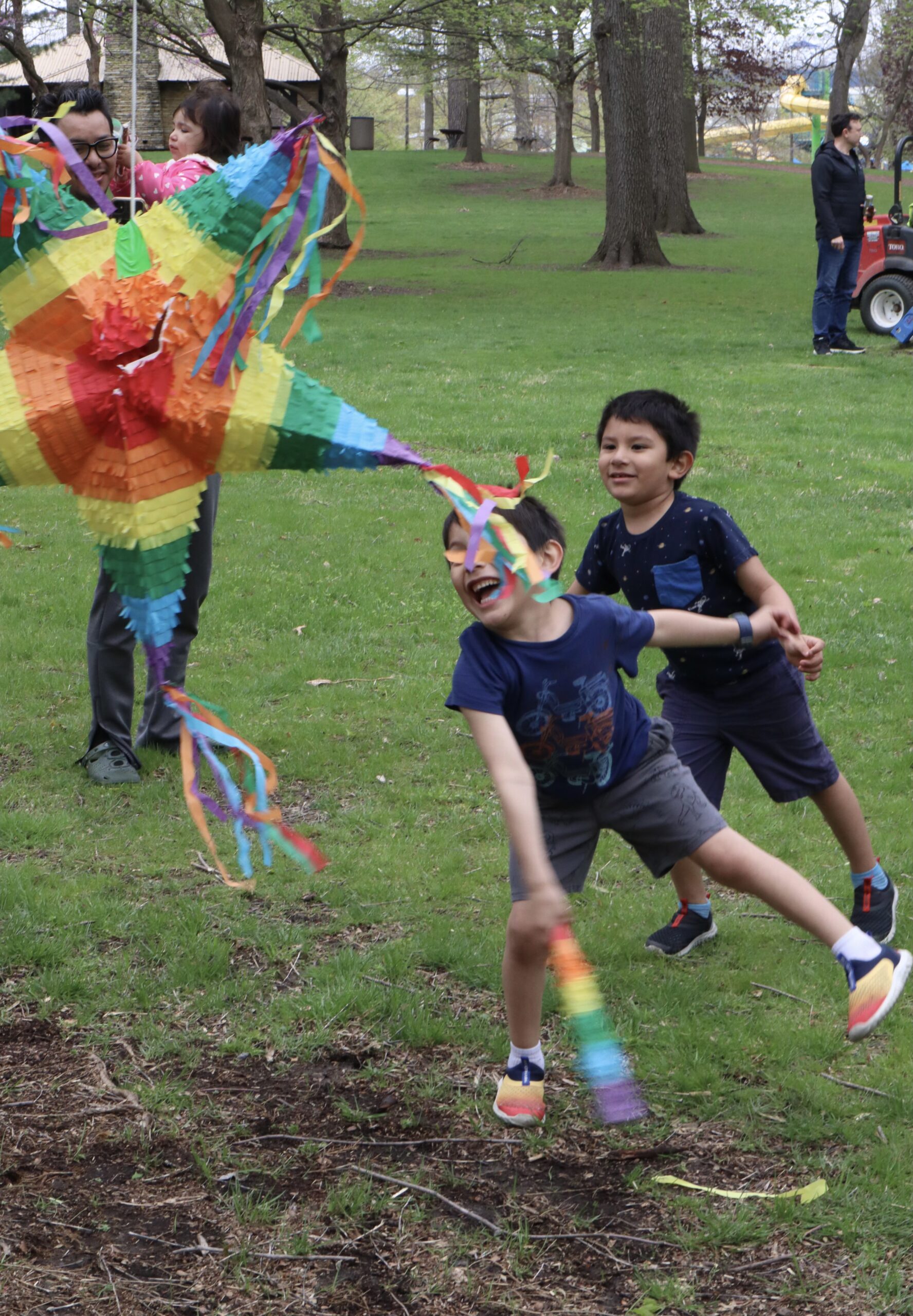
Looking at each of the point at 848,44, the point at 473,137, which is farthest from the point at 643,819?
the point at 473,137

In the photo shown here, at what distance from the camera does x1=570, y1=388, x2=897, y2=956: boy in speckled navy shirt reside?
2.38 m

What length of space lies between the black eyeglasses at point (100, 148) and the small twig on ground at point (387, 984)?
167cm

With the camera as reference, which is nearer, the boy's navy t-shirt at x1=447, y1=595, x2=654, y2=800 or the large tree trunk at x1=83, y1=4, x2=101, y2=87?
the boy's navy t-shirt at x1=447, y1=595, x2=654, y2=800

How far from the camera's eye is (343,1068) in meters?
Result: 2.39

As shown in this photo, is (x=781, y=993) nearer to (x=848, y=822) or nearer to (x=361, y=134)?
(x=848, y=822)

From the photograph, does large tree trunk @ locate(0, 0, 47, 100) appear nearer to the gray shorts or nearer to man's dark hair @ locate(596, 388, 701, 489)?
man's dark hair @ locate(596, 388, 701, 489)

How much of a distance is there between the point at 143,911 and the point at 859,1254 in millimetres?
1616

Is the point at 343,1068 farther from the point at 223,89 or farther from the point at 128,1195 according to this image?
the point at 223,89

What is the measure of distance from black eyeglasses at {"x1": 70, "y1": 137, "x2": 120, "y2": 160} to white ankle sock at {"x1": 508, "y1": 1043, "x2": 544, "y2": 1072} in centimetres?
184

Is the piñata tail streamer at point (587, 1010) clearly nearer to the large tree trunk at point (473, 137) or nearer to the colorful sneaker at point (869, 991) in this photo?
the colorful sneaker at point (869, 991)

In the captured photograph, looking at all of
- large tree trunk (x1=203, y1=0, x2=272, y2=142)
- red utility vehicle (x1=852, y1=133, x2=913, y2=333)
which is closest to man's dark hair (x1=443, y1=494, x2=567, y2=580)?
red utility vehicle (x1=852, y1=133, x2=913, y2=333)

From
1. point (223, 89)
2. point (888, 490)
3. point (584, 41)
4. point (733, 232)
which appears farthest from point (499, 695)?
point (584, 41)

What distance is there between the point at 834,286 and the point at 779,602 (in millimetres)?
8398

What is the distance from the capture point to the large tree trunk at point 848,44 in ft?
84.6
